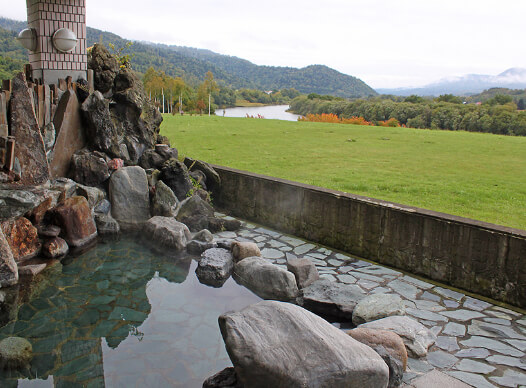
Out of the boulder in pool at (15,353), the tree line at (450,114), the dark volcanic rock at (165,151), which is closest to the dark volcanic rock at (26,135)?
the dark volcanic rock at (165,151)

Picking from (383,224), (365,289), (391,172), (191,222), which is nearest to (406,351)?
(365,289)

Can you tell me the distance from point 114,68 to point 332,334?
947cm

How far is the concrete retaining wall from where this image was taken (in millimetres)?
5945

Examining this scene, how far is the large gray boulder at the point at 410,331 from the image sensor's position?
474 cm

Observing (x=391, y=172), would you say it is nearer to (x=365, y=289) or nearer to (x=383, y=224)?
(x=383, y=224)

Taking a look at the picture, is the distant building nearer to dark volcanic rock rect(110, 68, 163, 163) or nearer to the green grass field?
dark volcanic rock rect(110, 68, 163, 163)

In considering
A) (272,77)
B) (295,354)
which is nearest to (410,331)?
(295,354)

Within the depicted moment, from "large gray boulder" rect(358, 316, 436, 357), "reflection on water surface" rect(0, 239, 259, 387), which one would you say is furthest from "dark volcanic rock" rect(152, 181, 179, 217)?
"large gray boulder" rect(358, 316, 436, 357)

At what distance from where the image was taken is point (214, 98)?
56031 millimetres

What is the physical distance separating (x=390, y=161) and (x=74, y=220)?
8354 millimetres

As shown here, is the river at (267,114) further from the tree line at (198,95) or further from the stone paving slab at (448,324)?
the stone paving slab at (448,324)

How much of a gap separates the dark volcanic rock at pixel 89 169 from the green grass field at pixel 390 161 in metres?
3.43

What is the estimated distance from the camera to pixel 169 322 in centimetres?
550

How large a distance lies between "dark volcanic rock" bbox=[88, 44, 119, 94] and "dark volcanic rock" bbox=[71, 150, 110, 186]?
231 centimetres
